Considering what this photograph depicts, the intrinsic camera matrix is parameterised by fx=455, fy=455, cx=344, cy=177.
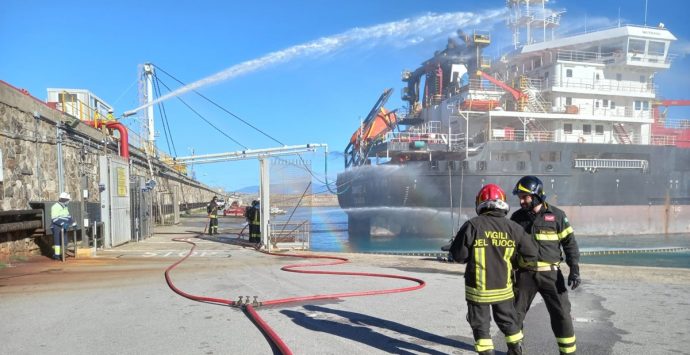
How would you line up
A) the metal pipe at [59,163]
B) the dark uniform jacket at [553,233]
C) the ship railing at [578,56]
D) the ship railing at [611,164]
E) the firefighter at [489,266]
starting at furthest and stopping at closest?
the ship railing at [578,56] → the ship railing at [611,164] → the metal pipe at [59,163] → the dark uniform jacket at [553,233] → the firefighter at [489,266]

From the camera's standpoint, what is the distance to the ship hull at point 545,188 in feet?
79.2

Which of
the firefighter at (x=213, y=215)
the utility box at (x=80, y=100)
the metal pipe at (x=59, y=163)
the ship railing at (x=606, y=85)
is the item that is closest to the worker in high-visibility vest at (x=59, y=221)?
the metal pipe at (x=59, y=163)

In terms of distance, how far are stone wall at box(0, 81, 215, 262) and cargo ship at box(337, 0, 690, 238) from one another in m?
15.9

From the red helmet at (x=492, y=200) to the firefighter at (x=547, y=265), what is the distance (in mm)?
711

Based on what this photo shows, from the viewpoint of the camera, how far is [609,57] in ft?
96.9

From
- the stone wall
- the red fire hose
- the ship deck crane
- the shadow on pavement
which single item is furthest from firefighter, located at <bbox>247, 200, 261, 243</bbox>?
the ship deck crane

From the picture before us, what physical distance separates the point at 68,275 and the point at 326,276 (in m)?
4.19

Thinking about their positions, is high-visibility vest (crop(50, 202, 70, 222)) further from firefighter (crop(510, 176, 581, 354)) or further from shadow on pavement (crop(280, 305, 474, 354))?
firefighter (crop(510, 176, 581, 354))

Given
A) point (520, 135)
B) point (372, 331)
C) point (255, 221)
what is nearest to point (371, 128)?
point (520, 135)

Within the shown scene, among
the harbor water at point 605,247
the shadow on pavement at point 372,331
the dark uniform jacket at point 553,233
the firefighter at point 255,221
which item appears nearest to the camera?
the dark uniform jacket at point 553,233

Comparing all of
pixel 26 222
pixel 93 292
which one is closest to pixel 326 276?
pixel 93 292

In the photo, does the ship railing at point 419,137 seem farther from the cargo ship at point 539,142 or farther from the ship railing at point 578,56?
the ship railing at point 578,56

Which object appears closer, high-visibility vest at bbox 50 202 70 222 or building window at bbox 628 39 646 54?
high-visibility vest at bbox 50 202 70 222

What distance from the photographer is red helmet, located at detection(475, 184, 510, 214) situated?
3240 mm
